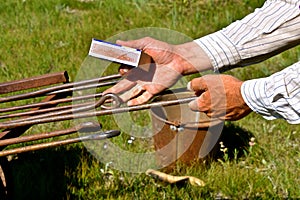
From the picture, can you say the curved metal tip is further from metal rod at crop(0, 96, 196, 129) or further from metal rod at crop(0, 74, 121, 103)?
metal rod at crop(0, 74, 121, 103)

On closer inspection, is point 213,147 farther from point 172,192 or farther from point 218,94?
point 218,94

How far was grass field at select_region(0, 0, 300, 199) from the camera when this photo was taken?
3.30 meters

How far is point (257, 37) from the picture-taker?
8.98 ft

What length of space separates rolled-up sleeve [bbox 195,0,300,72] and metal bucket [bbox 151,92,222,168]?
0.78 meters

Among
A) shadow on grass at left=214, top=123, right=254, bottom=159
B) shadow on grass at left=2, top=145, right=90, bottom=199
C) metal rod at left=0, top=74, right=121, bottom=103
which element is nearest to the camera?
metal rod at left=0, top=74, right=121, bottom=103

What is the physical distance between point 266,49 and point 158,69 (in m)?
0.46

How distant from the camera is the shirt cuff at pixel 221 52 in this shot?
110 inches

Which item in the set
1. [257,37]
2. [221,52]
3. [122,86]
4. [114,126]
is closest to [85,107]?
[122,86]

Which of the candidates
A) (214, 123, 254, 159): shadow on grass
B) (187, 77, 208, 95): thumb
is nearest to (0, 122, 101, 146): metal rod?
(187, 77, 208, 95): thumb

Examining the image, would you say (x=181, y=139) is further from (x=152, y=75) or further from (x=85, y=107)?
(x=85, y=107)

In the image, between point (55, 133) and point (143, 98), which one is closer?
point (55, 133)

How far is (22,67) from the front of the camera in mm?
4566

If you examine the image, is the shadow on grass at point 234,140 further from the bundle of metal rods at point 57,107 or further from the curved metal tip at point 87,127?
the curved metal tip at point 87,127

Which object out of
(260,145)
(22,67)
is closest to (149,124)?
(260,145)
